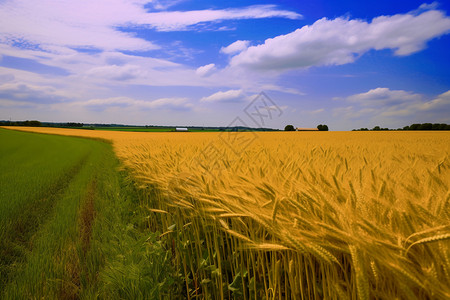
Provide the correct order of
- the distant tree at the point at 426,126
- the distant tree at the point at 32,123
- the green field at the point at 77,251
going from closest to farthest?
1. the green field at the point at 77,251
2. the distant tree at the point at 426,126
3. the distant tree at the point at 32,123

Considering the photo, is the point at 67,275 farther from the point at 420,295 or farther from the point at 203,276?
the point at 420,295

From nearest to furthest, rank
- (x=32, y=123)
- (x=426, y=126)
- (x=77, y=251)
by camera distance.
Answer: (x=77, y=251), (x=426, y=126), (x=32, y=123)

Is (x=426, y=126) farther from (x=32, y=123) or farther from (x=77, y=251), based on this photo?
(x=32, y=123)

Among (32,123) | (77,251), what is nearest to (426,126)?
(77,251)

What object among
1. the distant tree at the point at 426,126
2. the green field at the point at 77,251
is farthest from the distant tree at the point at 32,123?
the distant tree at the point at 426,126

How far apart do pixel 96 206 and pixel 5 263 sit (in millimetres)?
2435

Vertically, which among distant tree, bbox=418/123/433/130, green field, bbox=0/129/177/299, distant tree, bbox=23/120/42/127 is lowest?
green field, bbox=0/129/177/299

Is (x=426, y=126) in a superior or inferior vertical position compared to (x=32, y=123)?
inferior

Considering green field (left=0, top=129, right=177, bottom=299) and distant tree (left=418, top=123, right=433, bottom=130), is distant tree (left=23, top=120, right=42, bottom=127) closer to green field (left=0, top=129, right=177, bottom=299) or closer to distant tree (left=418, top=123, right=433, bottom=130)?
green field (left=0, top=129, right=177, bottom=299)

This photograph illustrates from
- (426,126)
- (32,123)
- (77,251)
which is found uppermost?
(32,123)

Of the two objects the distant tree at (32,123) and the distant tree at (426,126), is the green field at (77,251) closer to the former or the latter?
the distant tree at (426,126)

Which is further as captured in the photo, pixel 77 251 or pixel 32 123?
pixel 32 123

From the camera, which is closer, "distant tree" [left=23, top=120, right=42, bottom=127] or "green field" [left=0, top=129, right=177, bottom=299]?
"green field" [left=0, top=129, right=177, bottom=299]

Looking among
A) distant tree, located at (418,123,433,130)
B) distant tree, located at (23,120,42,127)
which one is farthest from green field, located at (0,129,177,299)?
distant tree, located at (23,120,42,127)
